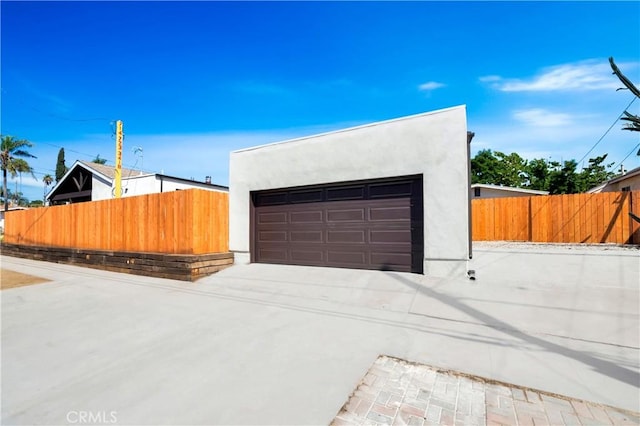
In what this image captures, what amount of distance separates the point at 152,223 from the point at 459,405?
8.84 meters

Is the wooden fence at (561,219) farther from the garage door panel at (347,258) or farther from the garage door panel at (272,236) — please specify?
the garage door panel at (272,236)

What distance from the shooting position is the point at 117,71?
12539 mm

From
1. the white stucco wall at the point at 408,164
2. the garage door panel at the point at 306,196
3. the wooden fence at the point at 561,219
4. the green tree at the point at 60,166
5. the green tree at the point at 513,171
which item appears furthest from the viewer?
the green tree at the point at 60,166

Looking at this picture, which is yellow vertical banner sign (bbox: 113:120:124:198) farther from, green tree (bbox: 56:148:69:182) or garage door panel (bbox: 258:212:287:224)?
green tree (bbox: 56:148:69:182)

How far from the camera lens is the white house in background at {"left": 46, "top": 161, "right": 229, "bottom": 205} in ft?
50.7

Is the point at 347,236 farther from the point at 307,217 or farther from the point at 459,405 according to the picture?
the point at 459,405

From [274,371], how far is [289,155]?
19.8ft

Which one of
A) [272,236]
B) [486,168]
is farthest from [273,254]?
[486,168]

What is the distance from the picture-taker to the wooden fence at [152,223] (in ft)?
25.7

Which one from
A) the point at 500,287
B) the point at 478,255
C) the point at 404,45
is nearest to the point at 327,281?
the point at 500,287

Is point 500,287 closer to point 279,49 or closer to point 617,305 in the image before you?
point 617,305

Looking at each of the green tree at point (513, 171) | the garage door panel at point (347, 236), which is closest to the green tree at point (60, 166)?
the garage door panel at point (347, 236)

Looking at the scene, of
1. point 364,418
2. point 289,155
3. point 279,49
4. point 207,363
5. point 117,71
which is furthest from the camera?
point 117,71

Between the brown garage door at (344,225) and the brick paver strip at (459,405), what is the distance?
3.97 metres
